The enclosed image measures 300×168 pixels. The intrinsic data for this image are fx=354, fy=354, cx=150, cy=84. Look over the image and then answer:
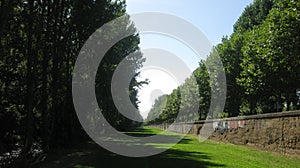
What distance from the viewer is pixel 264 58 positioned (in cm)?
3064

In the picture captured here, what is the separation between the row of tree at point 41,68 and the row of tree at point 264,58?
1298 cm

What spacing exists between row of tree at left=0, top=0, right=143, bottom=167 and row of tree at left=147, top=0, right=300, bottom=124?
42.6 ft

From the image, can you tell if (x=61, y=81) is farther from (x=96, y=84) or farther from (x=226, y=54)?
(x=226, y=54)

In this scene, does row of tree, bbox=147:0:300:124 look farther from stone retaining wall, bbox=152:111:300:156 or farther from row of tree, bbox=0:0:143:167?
row of tree, bbox=0:0:143:167

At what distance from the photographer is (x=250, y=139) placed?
2206 cm

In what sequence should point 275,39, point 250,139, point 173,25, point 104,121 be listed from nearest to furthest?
point 173,25 < point 250,139 < point 275,39 < point 104,121

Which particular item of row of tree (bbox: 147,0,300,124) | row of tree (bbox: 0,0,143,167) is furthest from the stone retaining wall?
row of tree (bbox: 0,0,143,167)

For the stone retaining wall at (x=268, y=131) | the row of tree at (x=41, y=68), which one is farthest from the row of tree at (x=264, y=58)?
the row of tree at (x=41, y=68)

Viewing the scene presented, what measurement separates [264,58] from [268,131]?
1311 cm

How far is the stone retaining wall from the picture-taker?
52.0 ft

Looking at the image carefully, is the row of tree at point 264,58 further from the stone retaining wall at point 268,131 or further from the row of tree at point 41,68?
the row of tree at point 41,68

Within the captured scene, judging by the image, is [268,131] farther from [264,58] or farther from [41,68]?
[264,58]

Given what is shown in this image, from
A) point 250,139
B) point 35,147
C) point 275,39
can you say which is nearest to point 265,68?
point 275,39

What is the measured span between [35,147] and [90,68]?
8673mm
